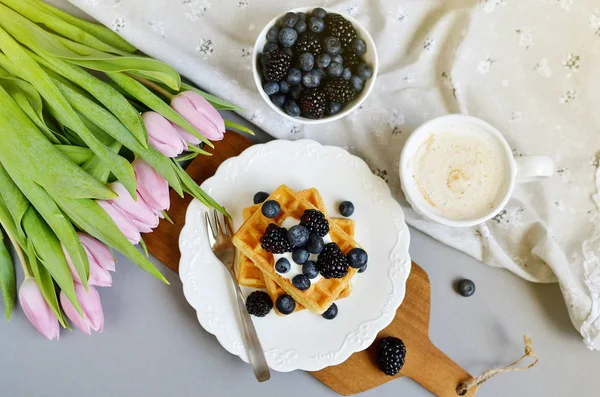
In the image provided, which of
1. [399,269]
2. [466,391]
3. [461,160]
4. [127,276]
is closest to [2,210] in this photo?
[127,276]

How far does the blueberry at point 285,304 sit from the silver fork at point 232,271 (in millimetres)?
88

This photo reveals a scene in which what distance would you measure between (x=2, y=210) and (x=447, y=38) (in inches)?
44.9

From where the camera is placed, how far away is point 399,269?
52.9 inches

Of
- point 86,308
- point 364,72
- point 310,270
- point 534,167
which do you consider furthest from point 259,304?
point 534,167

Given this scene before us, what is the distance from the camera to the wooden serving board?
137 centimetres

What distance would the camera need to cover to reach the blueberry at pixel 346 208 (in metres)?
1.35

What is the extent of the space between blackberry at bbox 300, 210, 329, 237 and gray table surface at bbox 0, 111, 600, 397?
13.3 inches

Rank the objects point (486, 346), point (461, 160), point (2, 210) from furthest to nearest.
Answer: point (486, 346), point (461, 160), point (2, 210)

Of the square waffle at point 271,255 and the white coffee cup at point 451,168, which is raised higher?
the white coffee cup at point 451,168

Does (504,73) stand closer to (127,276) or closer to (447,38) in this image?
(447,38)

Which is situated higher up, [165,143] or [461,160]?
[461,160]

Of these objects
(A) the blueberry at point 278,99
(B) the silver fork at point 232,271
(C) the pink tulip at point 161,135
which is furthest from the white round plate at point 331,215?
(C) the pink tulip at point 161,135

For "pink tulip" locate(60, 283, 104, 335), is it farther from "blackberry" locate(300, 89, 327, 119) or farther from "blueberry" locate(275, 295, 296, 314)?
"blackberry" locate(300, 89, 327, 119)

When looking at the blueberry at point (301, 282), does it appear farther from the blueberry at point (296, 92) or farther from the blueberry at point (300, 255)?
the blueberry at point (296, 92)
